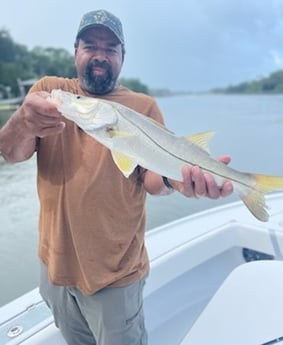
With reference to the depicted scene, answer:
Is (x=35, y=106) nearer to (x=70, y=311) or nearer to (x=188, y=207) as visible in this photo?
(x=70, y=311)

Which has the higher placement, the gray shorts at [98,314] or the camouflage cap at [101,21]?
the camouflage cap at [101,21]

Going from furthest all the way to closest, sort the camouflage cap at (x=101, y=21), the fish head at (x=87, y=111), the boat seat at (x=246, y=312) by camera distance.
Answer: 1. the camouflage cap at (x=101, y=21)
2. the boat seat at (x=246, y=312)
3. the fish head at (x=87, y=111)

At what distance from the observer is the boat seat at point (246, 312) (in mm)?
953

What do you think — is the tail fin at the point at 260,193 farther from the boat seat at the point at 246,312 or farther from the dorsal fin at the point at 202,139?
the boat seat at the point at 246,312

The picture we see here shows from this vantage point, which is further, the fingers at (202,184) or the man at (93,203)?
→ the man at (93,203)

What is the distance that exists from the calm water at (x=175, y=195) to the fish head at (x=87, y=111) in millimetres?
381

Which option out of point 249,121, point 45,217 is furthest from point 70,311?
point 249,121

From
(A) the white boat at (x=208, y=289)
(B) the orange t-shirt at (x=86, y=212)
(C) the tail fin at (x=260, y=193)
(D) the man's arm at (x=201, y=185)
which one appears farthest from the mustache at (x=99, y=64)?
(A) the white boat at (x=208, y=289)

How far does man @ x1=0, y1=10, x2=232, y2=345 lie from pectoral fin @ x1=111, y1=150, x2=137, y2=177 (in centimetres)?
18

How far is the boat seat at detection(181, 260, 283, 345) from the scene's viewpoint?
0.95 m

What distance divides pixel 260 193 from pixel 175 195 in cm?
332

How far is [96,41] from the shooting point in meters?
1.06

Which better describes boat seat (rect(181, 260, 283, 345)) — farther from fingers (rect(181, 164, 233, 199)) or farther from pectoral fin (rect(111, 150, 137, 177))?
pectoral fin (rect(111, 150, 137, 177))

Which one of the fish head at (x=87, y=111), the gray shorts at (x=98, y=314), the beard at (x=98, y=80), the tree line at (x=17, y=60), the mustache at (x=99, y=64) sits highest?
the tree line at (x=17, y=60)
